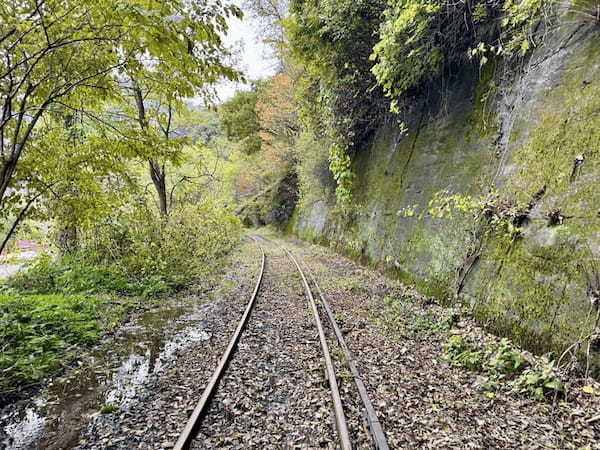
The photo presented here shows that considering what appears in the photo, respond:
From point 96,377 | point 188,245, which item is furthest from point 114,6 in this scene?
point 188,245

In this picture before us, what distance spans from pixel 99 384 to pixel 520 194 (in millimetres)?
6869

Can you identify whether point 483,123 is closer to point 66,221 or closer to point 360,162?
point 360,162

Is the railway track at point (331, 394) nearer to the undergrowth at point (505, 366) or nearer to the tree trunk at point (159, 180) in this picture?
the undergrowth at point (505, 366)

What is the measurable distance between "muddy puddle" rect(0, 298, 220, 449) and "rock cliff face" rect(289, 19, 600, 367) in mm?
5047

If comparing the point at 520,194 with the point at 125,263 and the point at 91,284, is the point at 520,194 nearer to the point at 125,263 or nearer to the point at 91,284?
the point at 91,284

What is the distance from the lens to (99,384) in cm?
396

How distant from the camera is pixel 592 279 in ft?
11.9

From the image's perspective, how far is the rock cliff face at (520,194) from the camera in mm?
3961

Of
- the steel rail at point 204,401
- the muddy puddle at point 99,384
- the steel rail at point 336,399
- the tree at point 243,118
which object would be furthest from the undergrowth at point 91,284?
the tree at point 243,118

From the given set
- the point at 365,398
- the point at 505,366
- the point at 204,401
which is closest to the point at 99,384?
the point at 204,401

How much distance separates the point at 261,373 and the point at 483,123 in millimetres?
6525

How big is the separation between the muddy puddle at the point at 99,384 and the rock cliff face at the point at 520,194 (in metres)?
5.05

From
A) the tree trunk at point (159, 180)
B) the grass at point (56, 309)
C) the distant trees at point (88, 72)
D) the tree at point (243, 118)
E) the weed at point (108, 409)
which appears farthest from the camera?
the tree at point (243, 118)

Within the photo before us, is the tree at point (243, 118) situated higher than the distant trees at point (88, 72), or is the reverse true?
the tree at point (243, 118)
